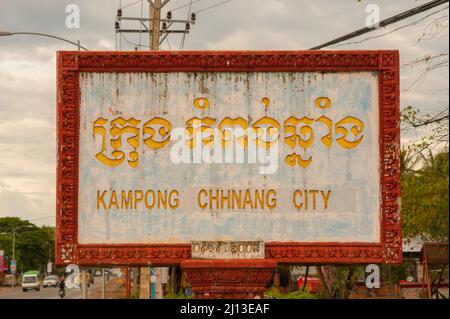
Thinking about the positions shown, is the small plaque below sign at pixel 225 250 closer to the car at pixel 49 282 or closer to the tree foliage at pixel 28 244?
the car at pixel 49 282

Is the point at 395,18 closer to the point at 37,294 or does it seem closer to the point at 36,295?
the point at 36,295

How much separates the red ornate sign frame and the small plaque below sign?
0.15 metres

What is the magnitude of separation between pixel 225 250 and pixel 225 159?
4.83 feet

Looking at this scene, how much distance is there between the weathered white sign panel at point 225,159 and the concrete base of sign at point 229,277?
0.49 meters

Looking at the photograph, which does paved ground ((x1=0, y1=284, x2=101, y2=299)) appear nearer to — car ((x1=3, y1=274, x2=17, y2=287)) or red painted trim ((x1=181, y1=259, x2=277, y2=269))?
car ((x1=3, y1=274, x2=17, y2=287))

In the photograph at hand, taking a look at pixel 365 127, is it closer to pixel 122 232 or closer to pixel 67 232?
pixel 122 232

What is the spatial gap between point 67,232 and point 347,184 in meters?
4.62

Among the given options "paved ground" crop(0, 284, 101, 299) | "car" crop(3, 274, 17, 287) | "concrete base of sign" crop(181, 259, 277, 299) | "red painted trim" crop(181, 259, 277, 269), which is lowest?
"car" crop(3, 274, 17, 287)

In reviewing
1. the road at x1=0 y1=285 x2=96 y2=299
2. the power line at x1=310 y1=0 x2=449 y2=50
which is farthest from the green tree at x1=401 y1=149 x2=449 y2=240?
the road at x1=0 y1=285 x2=96 y2=299

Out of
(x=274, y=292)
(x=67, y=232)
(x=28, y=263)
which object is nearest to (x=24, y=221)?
(x=28, y=263)

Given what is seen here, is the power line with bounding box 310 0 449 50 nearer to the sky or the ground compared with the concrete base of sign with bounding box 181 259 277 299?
nearer to the sky

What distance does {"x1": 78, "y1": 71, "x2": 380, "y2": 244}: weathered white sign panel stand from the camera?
12.1 m

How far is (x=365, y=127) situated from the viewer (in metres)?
12.2

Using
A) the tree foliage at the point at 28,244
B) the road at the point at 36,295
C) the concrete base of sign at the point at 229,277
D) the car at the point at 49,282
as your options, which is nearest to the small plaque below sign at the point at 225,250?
the concrete base of sign at the point at 229,277
